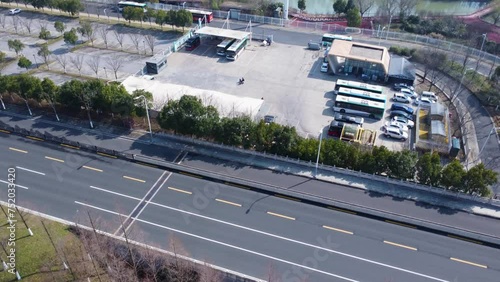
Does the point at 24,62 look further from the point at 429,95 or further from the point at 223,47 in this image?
the point at 429,95

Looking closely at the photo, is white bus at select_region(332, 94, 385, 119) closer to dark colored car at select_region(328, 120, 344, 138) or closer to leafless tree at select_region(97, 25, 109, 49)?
dark colored car at select_region(328, 120, 344, 138)

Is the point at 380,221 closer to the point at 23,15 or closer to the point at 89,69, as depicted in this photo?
the point at 89,69

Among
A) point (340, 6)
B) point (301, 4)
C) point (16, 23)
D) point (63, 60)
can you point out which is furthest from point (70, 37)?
point (340, 6)

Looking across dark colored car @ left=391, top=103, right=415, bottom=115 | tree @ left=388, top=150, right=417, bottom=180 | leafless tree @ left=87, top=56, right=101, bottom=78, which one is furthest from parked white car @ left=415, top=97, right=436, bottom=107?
leafless tree @ left=87, top=56, right=101, bottom=78

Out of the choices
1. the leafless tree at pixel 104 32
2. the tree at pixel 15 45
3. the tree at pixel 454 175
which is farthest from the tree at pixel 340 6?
the tree at pixel 15 45

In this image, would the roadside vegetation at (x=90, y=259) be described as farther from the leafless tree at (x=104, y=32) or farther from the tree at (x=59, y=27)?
the tree at (x=59, y=27)

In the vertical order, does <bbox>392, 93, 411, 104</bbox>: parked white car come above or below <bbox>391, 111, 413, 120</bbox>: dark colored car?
above

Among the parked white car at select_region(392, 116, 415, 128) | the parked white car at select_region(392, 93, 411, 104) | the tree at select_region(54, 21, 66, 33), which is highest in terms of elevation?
the tree at select_region(54, 21, 66, 33)

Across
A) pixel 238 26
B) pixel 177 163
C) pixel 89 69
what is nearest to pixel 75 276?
pixel 177 163
